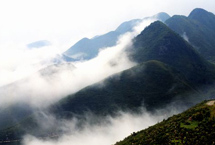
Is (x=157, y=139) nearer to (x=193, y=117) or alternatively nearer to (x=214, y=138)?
(x=193, y=117)

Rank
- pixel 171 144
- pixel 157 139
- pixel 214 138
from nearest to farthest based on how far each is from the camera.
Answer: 1. pixel 214 138
2. pixel 171 144
3. pixel 157 139

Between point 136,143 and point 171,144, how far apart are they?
23.0 metres

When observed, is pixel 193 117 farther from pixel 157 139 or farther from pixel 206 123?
pixel 157 139

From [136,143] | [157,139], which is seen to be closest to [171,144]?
[157,139]

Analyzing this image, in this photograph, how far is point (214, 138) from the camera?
6200cm

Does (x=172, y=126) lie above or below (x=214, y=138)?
above

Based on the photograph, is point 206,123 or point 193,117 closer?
point 206,123

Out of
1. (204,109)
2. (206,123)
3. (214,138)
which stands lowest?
(214,138)

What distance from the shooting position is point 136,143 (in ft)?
288

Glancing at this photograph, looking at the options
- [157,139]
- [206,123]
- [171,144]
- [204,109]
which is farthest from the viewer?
[204,109]

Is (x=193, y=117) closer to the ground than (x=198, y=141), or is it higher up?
higher up

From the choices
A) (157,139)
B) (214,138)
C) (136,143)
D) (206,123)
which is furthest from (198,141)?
(136,143)

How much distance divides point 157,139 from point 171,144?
10.8 m

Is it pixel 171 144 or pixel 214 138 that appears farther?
pixel 171 144
